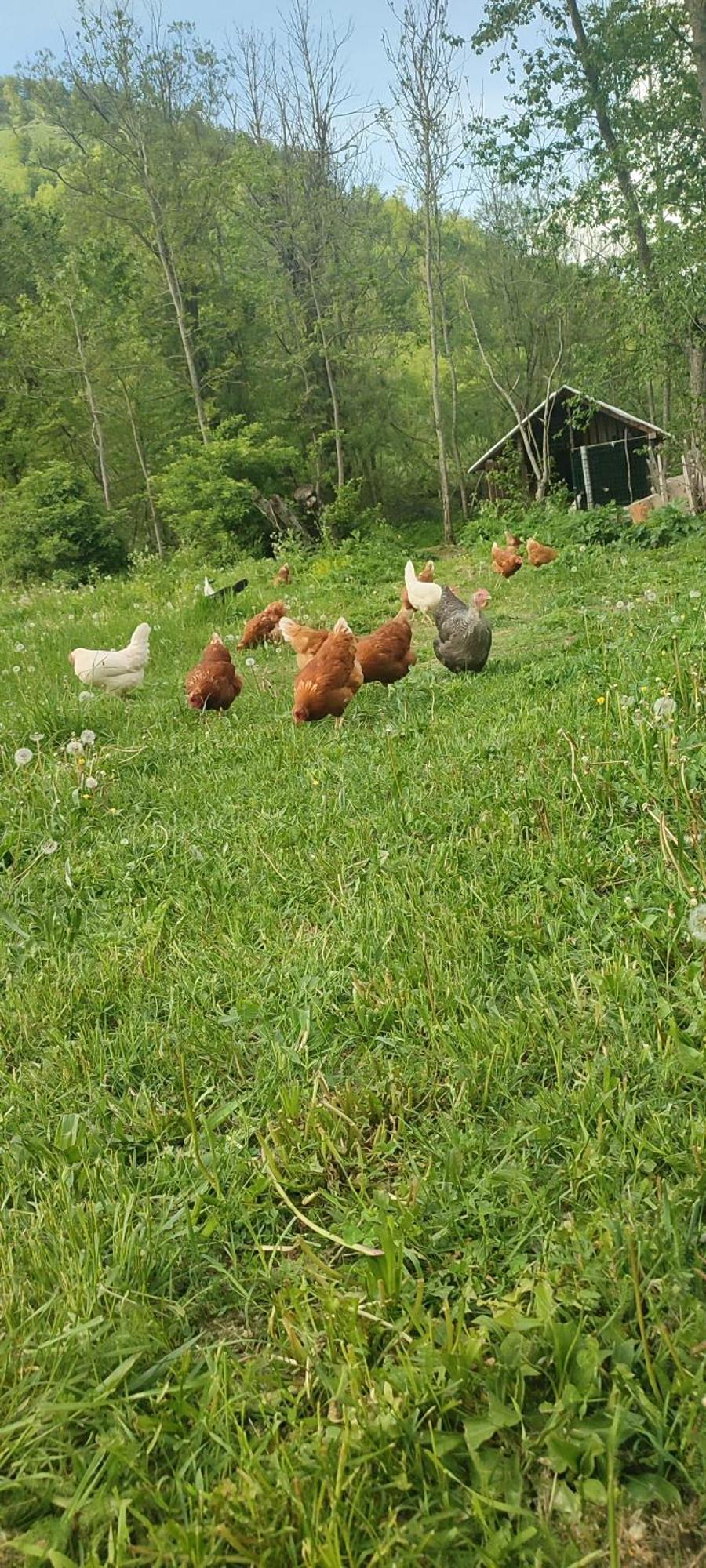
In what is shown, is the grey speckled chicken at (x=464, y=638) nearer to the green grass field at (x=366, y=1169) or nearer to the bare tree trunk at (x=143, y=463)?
the green grass field at (x=366, y=1169)

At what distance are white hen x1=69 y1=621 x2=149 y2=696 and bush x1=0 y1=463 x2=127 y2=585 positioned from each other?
52.8ft

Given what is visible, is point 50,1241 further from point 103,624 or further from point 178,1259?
point 103,624

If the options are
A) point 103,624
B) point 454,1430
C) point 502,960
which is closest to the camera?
point 454,1430

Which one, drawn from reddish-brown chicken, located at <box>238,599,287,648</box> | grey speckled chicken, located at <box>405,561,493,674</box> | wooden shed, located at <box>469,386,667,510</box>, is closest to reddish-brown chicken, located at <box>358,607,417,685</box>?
grey speckled chicken, located at <box>405,561,493,674</box>

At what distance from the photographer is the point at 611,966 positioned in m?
2.13

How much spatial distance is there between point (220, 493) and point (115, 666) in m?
18.0

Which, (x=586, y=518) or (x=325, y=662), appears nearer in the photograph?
(x=325, y=662)

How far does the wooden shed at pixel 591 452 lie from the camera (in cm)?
2706

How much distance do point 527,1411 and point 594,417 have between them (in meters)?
30.8

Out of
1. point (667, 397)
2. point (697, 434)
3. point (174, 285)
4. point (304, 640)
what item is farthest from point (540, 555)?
point (174, 285)

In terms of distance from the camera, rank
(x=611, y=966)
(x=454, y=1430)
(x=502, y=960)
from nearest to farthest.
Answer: (x=454, y=1430)
(x=611, y=966)
(x=502, y=960)

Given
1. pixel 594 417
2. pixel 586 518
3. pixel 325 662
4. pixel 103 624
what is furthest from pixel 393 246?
pixel 325 662

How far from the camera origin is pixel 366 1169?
1.74 metres

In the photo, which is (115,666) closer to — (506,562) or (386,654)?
(386,654)
